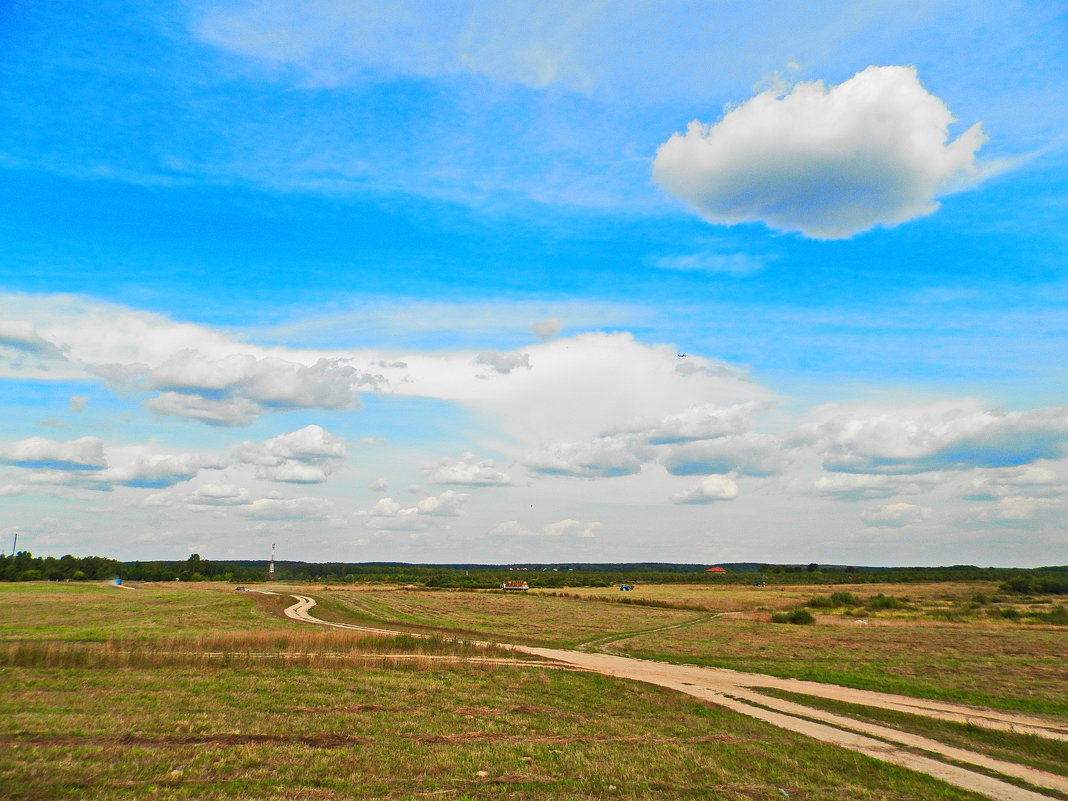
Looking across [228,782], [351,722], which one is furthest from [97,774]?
[351,722]

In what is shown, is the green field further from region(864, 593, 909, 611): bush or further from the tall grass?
region(864, 593, 909, 611): bush

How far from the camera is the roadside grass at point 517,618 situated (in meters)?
59.2

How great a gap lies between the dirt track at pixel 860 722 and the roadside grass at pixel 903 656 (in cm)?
327

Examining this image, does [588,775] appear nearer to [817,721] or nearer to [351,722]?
[351,722]

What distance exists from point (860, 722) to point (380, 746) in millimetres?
18218

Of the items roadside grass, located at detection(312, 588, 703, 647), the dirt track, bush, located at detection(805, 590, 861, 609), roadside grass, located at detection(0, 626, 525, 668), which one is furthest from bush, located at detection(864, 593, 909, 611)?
roadside grass, located at detection(0, 626, 525, 668)

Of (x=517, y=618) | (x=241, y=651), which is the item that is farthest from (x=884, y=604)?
(x=241, y=651)

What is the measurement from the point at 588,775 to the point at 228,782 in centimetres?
783

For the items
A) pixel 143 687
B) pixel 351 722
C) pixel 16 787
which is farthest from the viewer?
pixel 143 687

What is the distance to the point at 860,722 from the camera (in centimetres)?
2394

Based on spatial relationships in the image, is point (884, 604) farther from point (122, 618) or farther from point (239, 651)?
point (122, 618)

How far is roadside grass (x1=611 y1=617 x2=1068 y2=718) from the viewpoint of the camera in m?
32.6

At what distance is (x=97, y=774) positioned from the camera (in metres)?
12.9

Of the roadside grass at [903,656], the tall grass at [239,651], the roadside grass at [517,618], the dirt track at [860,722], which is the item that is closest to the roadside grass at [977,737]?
the dirt track at [860,722]
